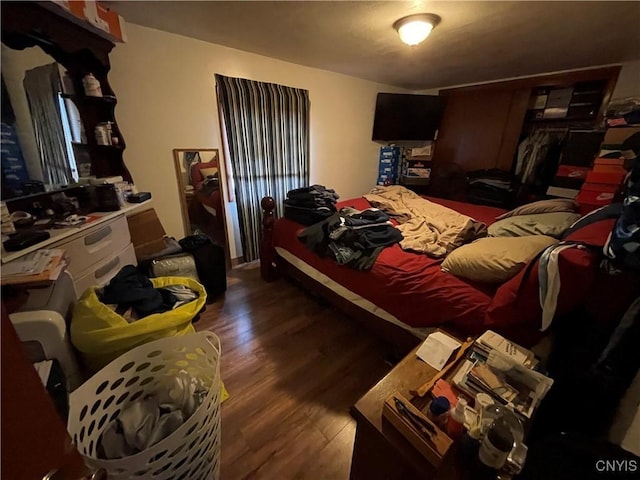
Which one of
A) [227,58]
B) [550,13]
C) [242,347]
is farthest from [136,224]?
[550,13]

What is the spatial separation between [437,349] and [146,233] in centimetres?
232

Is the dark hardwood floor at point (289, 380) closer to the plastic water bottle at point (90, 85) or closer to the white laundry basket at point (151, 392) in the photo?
the white laundry basket at point (151, 392)

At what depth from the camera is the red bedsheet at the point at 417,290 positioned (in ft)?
3.94

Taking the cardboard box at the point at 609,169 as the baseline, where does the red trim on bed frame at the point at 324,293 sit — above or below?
below

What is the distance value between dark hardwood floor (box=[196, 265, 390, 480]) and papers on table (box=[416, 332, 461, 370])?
58cm

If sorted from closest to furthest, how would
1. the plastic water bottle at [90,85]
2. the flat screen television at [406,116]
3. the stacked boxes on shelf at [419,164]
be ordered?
the plastic water bottle at [90,85], the flat screen television at [406,116], the stacked boxes on shelf at [419,164]

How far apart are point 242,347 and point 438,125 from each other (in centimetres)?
391

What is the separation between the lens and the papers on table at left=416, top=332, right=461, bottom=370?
1003mm

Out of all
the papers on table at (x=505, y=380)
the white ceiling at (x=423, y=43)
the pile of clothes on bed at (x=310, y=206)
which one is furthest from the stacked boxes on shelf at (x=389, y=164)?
the papers on table at (x=505, y=380)

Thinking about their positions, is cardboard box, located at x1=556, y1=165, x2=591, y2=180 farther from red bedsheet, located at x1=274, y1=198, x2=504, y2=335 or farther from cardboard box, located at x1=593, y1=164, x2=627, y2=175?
red bedsheet, located at x1=274, y1=198, x2=504, y2=335

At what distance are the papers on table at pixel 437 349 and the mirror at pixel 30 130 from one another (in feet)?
6.93

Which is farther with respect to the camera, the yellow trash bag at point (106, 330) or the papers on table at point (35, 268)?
the yellow trash bag at point (106, 330)

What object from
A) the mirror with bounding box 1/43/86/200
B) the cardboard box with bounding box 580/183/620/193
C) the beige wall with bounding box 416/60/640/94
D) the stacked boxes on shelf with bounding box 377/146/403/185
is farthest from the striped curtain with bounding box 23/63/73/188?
the beige wall with bounding box 416/60/640/94

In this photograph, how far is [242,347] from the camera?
172cm
